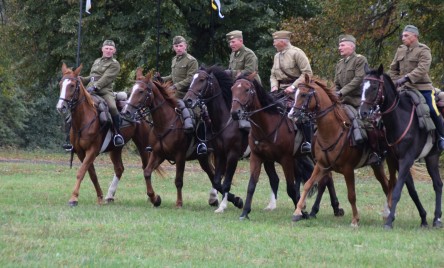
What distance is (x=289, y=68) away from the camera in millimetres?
17609

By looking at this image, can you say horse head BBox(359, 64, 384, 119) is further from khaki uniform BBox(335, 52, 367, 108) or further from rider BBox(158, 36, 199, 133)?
rider BBox(158, 36, 199, 133)

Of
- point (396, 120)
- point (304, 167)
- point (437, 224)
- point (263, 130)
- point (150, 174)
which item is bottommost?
point (150, 174)

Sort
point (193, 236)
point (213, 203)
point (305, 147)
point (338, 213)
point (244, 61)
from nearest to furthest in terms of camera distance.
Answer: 1. point (193, 236)
2. point (305, 147)
3. point (338, 213)
4. point (244, 61)
5. point (213, 203)

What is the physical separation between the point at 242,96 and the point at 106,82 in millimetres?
4230

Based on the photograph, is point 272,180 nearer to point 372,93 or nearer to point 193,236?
point 372,93

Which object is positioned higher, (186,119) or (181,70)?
(181,70)

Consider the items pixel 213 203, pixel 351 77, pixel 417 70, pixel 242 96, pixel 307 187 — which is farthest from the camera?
pixel 213 203

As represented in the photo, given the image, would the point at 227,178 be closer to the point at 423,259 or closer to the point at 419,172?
the point at 423,259

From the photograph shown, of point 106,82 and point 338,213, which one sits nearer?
point 338,213

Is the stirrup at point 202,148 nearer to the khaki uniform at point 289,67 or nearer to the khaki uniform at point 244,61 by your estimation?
the khaki uniform at point 244,61

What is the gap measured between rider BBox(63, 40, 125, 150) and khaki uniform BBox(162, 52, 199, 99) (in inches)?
50.5

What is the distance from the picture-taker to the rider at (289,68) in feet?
56.4

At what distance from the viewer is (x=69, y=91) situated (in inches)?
684

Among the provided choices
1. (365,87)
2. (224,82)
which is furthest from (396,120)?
(224,82)
